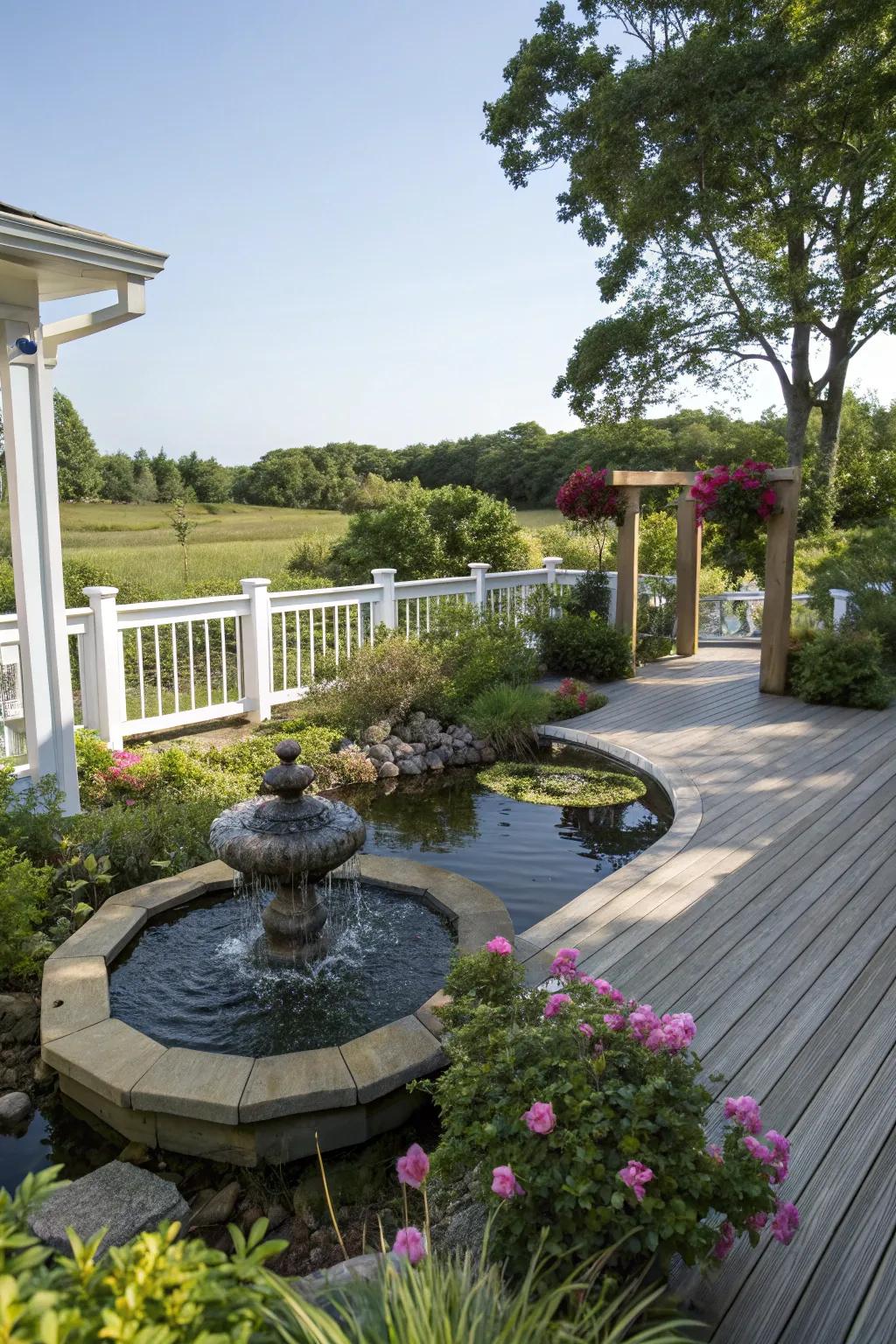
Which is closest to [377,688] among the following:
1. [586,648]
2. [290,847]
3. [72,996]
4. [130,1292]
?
[586,648]

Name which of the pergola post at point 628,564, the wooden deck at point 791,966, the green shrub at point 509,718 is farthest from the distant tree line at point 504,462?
the wooden deck at point 791,966

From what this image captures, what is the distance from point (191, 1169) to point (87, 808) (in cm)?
274

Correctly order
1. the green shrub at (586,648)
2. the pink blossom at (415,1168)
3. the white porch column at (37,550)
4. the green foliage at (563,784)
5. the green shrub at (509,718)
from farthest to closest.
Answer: the green shrub at (586,648)
the green shrub at (509,718)
the green foliage at (563,784)
the white porch column at (37,550)
the pink blossom at (415,1168)

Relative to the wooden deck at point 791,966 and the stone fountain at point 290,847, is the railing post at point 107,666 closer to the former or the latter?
the stone fountain at point 290,847

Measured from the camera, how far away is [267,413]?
79.6 ft

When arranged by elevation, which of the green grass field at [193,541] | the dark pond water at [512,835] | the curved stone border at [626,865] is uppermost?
the green grass field at [193,541]

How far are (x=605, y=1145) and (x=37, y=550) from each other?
3.56 m

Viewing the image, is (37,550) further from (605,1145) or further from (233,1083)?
(605,1145)

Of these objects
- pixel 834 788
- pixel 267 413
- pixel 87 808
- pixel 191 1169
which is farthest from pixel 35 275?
pixel 267 413

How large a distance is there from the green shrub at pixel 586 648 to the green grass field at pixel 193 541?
15.0 ft

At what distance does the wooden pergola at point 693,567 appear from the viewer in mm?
7184

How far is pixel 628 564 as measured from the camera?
8.49m

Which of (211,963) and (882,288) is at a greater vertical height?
(882,288)

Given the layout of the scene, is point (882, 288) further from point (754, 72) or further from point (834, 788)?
point (834, 788)
